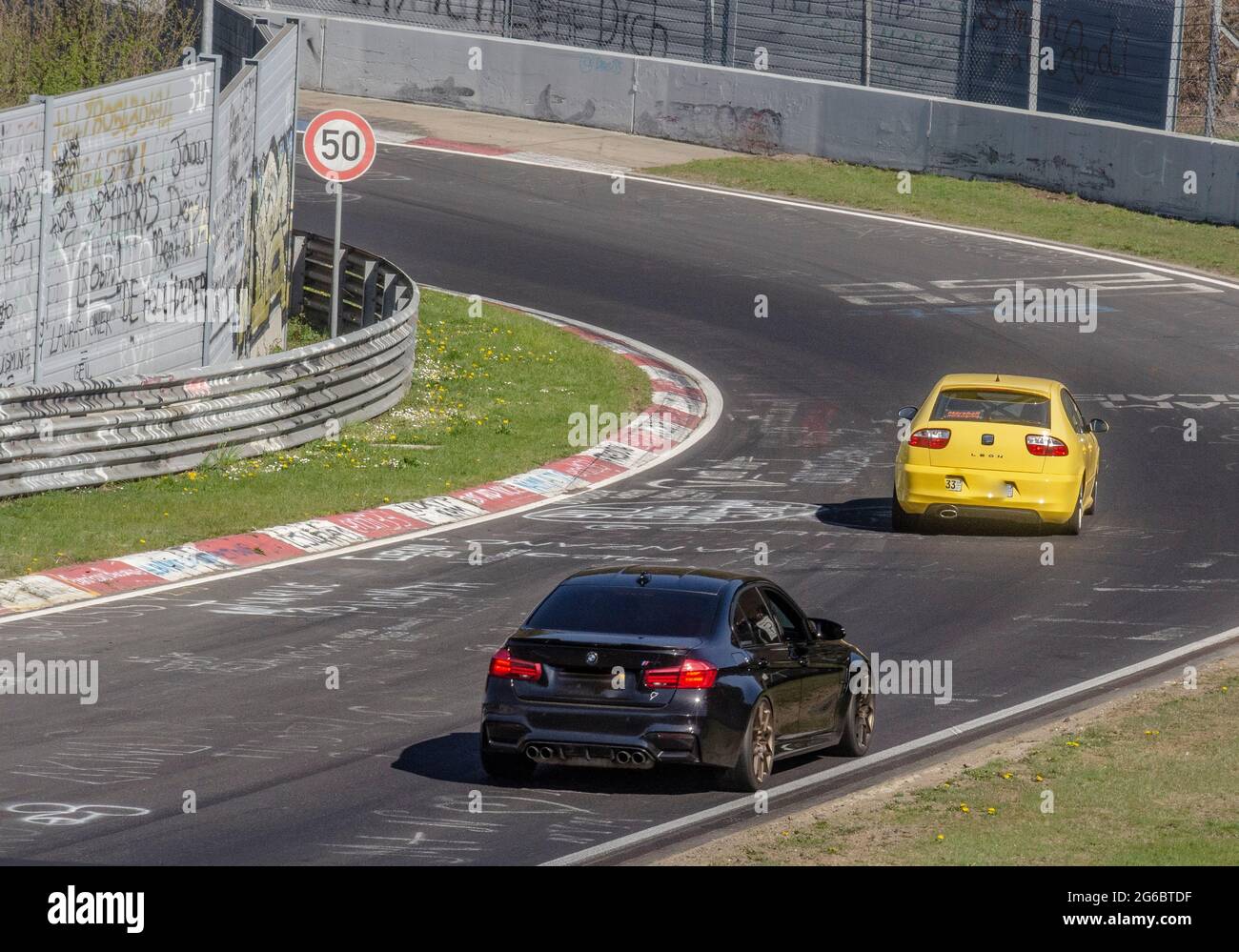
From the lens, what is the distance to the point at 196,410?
67.8 ft

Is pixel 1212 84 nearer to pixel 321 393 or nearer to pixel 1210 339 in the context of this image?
pixel 1210 339

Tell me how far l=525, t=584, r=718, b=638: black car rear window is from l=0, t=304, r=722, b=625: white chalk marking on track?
5.77 m

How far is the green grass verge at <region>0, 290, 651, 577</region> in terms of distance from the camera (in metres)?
18.1

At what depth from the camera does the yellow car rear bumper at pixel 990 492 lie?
19500 mm

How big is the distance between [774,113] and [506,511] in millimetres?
19588

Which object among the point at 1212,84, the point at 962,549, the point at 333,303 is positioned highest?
the point at 1212,84

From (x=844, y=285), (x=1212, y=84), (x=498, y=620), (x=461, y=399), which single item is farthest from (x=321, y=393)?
(x=1212, y=84)

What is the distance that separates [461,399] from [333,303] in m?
3.21

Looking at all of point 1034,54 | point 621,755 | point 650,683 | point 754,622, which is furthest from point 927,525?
point 1034,54

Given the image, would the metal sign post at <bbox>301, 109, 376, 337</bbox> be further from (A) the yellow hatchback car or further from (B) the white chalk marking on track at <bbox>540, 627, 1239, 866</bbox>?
(B) the white chalk marking on track at <bbox>540, 627, 1239, 866</bbox>

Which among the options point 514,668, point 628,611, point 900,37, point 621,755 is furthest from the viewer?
point 900,37

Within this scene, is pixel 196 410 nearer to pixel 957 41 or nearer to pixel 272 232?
pixel 272 232

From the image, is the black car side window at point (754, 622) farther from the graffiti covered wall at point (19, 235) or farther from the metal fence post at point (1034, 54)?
the metal fence post at point (1034, 54)

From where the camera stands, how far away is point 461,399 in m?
25.6
